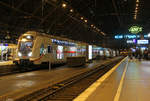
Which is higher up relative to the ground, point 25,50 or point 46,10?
point 46,10

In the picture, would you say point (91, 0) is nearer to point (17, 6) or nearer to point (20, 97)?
point (17, 6)

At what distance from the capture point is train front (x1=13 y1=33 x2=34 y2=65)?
18.2 metres

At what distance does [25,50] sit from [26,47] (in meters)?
0.29

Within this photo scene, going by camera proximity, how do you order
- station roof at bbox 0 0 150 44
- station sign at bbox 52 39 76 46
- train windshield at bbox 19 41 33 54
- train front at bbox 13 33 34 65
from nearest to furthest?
train front at bbox 13 33 34 65 < train windshield at bbox 19 41 33 54 < station sign at bbox 52 39 76 46 < station roof at bbox 0 0 150 44

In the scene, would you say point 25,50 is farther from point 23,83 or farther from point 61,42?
point 23,83

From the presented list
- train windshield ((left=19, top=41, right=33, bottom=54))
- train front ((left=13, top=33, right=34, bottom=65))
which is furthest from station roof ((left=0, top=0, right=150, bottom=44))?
train windshield ((left=19, top=41, right=33, bottom=54))

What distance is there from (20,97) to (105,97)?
320 centimetres

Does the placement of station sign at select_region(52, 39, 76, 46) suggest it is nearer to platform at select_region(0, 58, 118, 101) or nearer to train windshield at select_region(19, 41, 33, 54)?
train windshield at select_region(19, 41, 33, 54)

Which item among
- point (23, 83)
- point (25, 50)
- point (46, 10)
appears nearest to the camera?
point (23, 83)

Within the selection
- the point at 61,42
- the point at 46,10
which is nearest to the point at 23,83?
the point at 61,42

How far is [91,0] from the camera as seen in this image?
31453 mm

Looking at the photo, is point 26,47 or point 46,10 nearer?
point 26,47

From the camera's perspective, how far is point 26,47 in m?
18.7

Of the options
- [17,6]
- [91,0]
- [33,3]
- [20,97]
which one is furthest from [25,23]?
[20,97]
